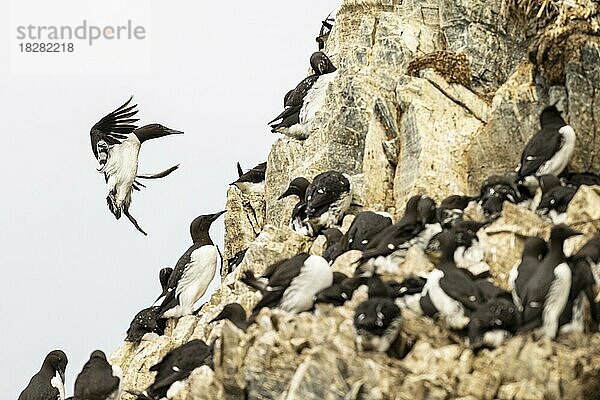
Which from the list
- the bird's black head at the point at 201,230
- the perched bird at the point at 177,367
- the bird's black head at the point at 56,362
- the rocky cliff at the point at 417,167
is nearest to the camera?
the rocky cliff at the point at 417,167

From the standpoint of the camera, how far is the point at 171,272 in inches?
1200

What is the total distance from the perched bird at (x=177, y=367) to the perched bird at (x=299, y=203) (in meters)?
3.65

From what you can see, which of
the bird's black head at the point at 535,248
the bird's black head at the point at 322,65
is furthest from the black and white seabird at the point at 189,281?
the bird's black head at the point at 535,248

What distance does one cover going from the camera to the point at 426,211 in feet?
77.5

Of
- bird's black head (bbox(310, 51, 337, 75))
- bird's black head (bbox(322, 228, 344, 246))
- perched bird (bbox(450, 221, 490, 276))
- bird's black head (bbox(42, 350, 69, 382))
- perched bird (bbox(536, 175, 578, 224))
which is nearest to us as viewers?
perched bird (bbox(450, 221, 490, 276))

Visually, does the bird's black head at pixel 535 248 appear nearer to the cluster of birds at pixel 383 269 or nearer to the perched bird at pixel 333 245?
the cluster of birds at pixel 383 269

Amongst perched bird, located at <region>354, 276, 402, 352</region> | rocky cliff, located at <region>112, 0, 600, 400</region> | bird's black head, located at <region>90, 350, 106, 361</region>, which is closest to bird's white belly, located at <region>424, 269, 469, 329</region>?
rocky cliff, located at <region>112, 0, 600, 400</region>

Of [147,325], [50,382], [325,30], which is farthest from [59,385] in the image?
[325,30]

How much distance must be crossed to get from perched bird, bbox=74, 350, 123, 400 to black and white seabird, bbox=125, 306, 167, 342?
11.9 feet

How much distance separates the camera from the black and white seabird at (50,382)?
25708 millimetres

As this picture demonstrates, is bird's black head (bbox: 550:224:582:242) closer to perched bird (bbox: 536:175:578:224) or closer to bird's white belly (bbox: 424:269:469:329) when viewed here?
bird's white belly (bbox: 424:269:469:329)

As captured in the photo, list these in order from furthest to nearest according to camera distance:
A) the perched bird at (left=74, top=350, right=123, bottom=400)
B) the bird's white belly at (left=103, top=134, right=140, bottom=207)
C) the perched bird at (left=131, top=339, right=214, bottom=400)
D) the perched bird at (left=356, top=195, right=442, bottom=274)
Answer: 1. the bird's white belly at (left=103, top=134, right=140, bottom=207)
2. the perched bird at (left=74, top=350, right=123, bottom=400)
3. the perched bird at (left=131, top=339, right=214, bottom=400)
4. the perched bird at (left=356, top=195, right=442, bottom=274)

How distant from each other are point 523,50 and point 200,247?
20.6ft

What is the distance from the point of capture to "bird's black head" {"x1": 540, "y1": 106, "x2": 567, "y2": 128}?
25.0m
